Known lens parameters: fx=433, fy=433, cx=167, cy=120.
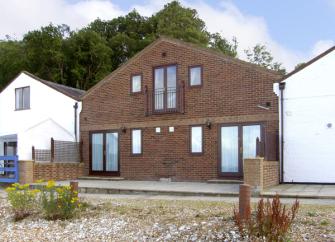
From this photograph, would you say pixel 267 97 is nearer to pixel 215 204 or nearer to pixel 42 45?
pixel 215 204

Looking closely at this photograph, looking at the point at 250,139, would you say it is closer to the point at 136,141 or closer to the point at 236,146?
the point at 236,146

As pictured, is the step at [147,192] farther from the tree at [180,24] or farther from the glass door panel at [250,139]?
the tree at [180,24]

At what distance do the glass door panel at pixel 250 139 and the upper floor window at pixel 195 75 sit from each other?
2.80 m

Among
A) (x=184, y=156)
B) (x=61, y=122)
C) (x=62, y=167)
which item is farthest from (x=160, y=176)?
(x=61, y=122)

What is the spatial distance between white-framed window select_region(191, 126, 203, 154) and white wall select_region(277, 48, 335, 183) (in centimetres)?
335

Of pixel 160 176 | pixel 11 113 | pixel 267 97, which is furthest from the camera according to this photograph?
pixel 11 113

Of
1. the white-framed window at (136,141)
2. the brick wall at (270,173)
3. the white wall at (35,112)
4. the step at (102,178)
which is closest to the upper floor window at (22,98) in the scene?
the white wall at (35,112)

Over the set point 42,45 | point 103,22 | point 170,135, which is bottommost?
point 170,135

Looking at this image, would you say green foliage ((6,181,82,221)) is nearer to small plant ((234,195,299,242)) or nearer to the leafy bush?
the leafy bush

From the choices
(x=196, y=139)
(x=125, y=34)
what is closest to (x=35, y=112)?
(x=196, y=139)

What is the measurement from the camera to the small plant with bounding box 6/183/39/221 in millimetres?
9730

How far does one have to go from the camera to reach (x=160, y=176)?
18062 millimetres

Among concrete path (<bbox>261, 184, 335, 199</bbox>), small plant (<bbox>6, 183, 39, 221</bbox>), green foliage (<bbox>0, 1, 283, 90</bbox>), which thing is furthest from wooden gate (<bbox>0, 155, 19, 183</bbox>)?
green foliage (<bbox>0, 1, 283, 90</bbox>)

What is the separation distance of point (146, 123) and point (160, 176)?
233 centimetres
